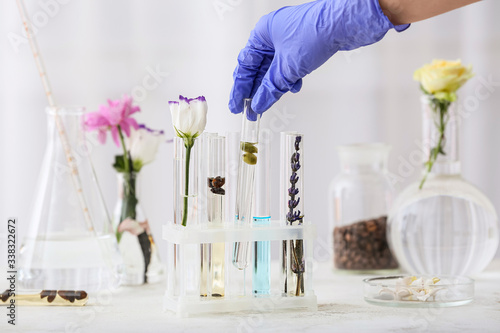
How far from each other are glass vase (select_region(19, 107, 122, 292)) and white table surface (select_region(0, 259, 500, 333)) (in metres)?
0.05

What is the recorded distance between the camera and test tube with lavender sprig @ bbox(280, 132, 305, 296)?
3.02 ft

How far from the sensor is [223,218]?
920mm

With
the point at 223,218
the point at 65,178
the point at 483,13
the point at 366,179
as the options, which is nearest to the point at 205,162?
the point at 223,218

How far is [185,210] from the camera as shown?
90cm

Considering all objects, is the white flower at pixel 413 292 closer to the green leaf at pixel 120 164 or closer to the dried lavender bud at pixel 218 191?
the dried lavender bud at pixel 218 191

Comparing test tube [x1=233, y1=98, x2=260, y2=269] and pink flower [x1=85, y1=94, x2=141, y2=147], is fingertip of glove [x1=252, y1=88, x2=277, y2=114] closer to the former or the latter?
test tube [x1=233, y1=98, x2=260, y2=269]

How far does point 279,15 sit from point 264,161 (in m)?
0.26

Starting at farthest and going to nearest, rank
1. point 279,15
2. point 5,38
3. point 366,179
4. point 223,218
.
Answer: point 5,38 < point 366,179 < point 279,15 < point 223,218

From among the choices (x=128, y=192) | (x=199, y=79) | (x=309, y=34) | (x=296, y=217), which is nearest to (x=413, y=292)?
(x=296, y=217)

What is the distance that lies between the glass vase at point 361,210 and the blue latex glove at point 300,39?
1.01 feet

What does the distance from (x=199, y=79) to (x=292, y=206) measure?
3.97 ft

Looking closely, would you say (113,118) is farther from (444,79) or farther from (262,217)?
(444,79)

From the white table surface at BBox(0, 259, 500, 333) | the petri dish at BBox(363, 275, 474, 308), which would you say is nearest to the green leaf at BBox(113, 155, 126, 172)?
the white table surface at BBox(0, 259, 500, 333)

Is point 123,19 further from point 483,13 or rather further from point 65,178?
point 483,13
